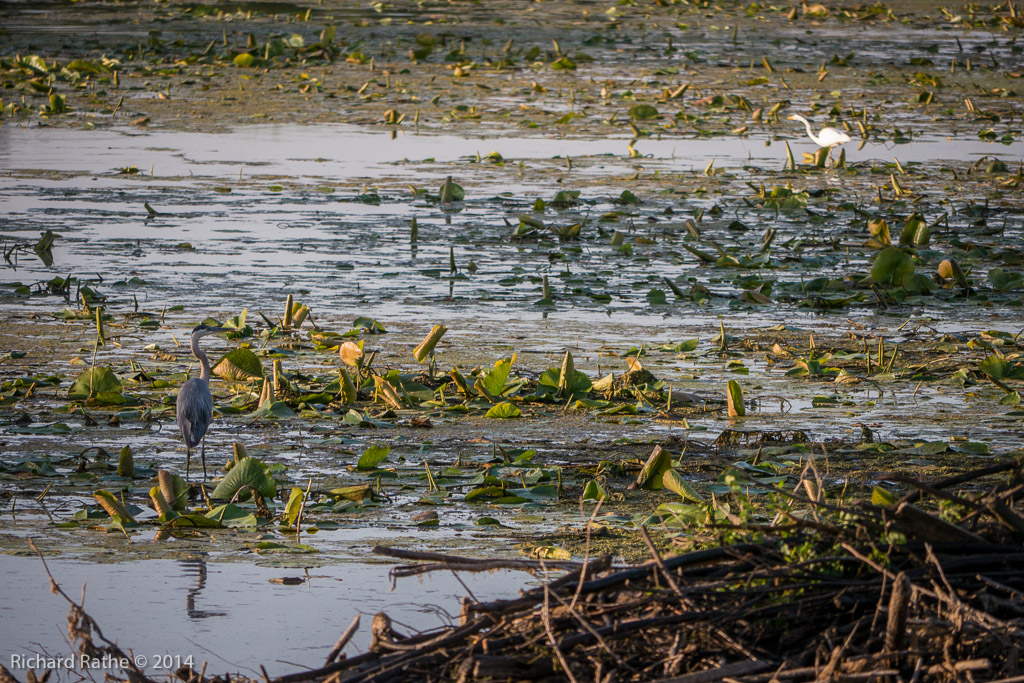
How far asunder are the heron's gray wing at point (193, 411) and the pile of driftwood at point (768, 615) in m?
2.15

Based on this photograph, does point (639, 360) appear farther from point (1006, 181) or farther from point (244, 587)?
point (1006, 181)

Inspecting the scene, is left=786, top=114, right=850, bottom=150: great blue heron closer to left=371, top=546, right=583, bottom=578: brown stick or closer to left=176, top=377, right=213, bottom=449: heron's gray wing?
left=176, top=377, right=213, bottom=449: heron's gray wing

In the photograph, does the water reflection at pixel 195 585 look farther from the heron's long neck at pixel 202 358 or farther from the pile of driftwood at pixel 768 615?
the heron's long neck at pixel 202 358

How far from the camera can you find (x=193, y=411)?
503 cm

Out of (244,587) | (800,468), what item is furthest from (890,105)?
(244,587)

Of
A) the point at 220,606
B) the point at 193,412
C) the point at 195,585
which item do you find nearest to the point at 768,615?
the point at 220,606

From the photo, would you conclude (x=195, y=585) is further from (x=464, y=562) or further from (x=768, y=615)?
(x=768, y=615)

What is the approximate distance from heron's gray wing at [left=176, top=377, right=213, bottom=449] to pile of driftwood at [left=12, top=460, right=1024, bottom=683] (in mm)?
2147

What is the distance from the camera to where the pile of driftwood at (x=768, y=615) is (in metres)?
2.77

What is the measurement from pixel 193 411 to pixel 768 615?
2.76 meters

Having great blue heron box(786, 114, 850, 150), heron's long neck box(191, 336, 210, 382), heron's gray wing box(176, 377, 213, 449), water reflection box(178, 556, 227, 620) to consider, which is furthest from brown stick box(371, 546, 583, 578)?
great blue heron box(786, 114, 850, 150)

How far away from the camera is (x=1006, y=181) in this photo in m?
11.9

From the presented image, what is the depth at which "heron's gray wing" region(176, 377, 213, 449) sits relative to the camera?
198 inches

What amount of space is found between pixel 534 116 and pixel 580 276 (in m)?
7.32
